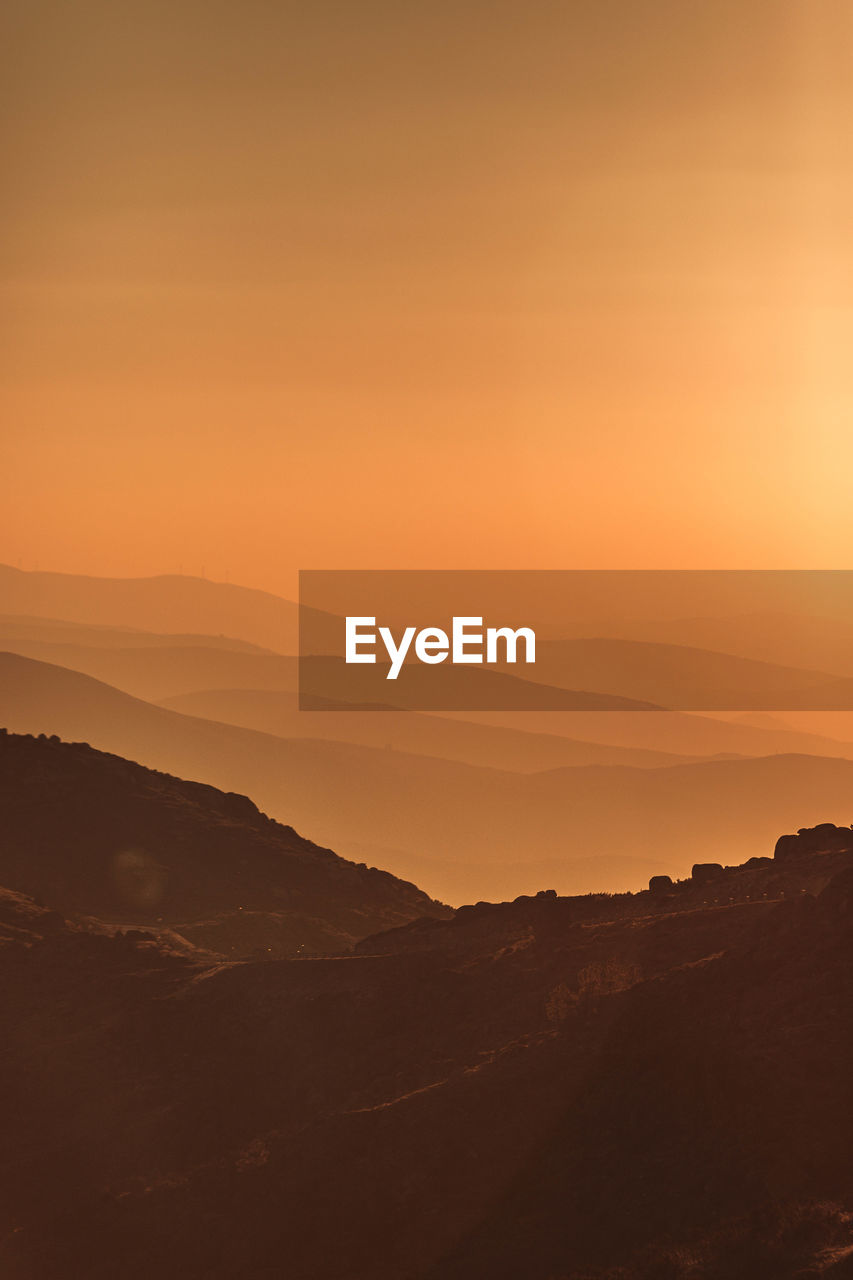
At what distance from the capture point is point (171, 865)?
228 feet

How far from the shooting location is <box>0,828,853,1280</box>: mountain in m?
28.5

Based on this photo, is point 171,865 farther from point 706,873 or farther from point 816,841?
Answer: point 816,841

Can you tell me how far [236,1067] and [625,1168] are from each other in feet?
48.7

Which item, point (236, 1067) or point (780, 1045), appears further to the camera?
point (236, 1067)

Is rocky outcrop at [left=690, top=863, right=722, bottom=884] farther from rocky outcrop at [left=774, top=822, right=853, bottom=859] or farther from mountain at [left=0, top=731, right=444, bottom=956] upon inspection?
mountain at [left=0, top=731, right=444, bottom=956]

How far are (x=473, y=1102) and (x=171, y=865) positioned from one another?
1455 inches

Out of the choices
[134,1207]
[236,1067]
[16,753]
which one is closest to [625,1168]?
[134,1207]

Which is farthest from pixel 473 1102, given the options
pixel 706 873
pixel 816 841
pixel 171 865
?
pixel 171 865

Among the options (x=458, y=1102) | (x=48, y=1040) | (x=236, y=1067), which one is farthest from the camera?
(x=48, y=1040)

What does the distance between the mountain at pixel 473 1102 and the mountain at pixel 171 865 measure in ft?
47.3

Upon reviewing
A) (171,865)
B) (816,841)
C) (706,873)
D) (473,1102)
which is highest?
(171,865)

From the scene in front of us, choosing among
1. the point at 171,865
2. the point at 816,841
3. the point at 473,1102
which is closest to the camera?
the point at 473,1102

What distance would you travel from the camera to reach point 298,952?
198 feet

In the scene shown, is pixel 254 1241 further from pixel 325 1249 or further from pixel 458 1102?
pixel 458 1102
